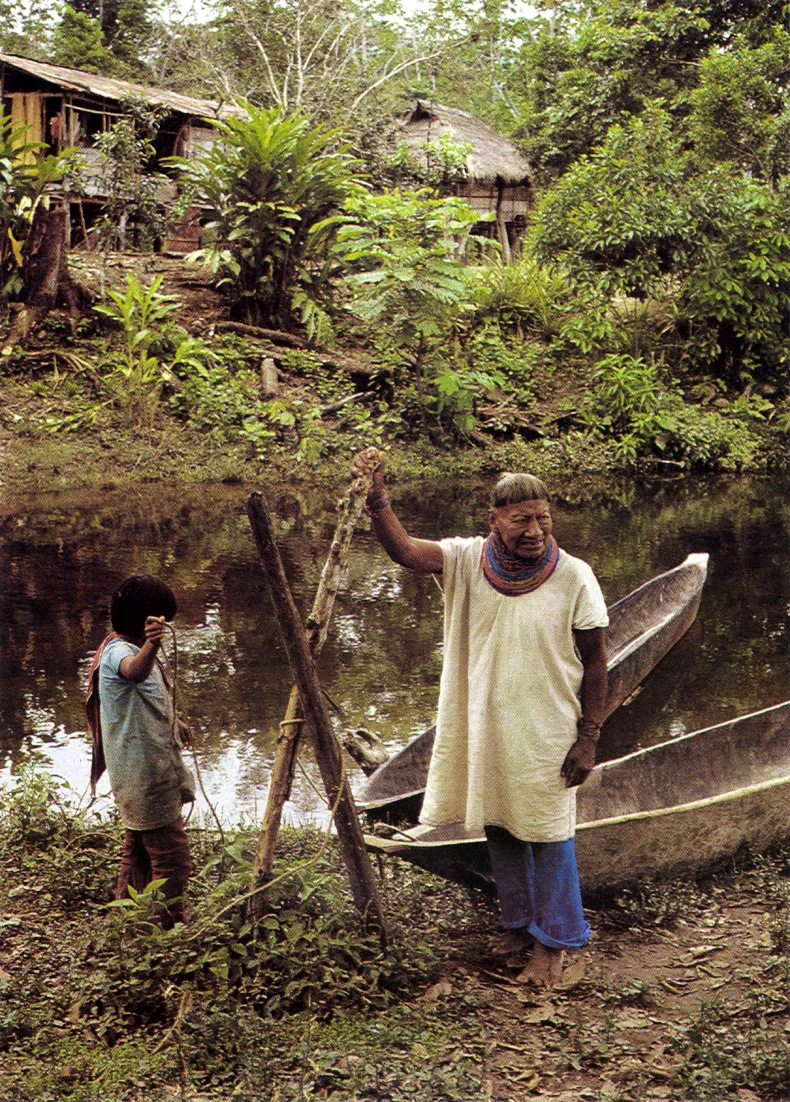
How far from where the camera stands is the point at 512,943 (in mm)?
3348

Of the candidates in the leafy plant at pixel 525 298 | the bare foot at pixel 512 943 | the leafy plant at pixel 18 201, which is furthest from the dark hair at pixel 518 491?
the leafy plant at pixel 525 298

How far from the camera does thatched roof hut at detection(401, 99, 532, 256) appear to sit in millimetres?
19500

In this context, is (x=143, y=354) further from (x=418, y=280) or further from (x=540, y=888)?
(x=540, y=888)

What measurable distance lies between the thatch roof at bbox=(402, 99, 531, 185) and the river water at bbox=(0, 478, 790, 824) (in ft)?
29.8

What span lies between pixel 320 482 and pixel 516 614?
28.4 feet

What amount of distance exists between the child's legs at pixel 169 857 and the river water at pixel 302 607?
16.2 inches

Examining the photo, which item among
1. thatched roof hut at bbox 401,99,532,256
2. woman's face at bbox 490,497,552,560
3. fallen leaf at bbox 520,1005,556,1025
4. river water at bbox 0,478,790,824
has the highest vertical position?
thatched roof hut at bbox 401,99,532,256

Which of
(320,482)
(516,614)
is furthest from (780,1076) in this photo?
(320,482)

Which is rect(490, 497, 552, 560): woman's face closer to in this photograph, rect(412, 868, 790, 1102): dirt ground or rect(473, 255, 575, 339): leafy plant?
rect(412, 868, 790, 1102): dirt ground

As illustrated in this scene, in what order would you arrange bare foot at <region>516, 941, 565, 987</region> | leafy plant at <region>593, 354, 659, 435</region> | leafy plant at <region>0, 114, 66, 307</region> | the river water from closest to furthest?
bare foot at <region>516, 941, 565, 987</region> < the river water < leafy plant at <region>0, 114, 66, 307</region> < leafy plant at <region>593, 354, 659, 435</region>

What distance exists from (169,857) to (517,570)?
49.7 inches

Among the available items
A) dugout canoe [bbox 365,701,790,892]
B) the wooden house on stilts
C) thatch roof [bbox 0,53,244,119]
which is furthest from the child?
thatch roof [bbox 0,53,244,119]

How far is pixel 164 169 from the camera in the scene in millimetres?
18125

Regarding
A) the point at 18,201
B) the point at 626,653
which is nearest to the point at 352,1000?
the point at 626,653
